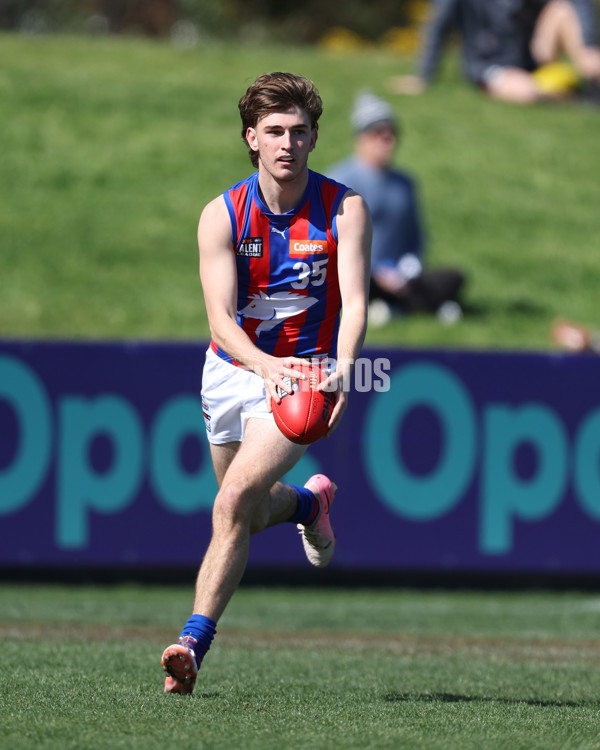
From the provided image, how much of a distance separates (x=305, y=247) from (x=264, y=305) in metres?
0.33

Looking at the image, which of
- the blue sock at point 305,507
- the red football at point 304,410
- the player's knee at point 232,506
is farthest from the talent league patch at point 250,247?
the blue sock at point 305,507

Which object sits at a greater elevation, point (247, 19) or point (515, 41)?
point (247, 19)

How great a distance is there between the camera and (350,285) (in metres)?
5.84

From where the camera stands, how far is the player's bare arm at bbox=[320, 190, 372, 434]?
5.71 meters

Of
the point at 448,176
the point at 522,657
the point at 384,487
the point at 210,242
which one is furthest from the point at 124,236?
the point at 210,242

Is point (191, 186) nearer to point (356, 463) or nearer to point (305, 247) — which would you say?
point (356, 463)

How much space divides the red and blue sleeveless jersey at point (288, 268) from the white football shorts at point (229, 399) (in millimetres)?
100

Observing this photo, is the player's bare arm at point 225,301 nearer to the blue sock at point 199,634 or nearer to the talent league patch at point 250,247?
the talent league patch at point 250,247

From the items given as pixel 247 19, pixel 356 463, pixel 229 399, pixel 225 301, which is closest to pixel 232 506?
pixel 229 399

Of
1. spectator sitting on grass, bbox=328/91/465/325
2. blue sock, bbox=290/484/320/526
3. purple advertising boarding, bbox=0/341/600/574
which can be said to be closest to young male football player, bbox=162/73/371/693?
blue sock, bbox=290/484/320/526

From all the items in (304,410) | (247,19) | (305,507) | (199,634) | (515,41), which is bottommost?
(199,634)

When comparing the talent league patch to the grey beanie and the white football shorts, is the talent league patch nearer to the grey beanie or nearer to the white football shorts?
the white football shorts

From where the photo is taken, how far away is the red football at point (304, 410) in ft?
18.5

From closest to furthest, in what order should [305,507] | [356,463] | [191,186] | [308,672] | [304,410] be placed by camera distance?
[304,410] → [305,507] → [308,672] → [356,463] → [191,186]
